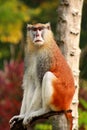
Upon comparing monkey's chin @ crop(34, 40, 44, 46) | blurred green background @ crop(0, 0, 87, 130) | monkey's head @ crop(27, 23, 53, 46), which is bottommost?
blurred green background @ crop(0, 0, 87, 130)

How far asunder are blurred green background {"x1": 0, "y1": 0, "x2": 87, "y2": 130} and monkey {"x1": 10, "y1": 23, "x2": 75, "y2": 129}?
0.84m

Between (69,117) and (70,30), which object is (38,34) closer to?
(70,30)

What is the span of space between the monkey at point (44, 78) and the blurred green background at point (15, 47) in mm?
838

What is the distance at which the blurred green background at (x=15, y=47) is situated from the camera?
378 inches

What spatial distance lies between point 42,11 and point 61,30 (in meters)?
13.9

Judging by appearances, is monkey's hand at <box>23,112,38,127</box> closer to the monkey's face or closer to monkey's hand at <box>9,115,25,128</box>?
monkey's hand at <box>9,115,25,128</box>

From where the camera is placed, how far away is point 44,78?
228 inches

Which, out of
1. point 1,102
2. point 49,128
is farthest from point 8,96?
point 49,128

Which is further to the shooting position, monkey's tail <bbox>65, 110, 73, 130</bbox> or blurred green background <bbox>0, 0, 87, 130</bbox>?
blurred green background <bbox>0, 0, 87, 130</bbox>

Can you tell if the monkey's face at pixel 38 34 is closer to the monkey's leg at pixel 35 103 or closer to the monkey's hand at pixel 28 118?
the monkey's leg at pixel 35 103

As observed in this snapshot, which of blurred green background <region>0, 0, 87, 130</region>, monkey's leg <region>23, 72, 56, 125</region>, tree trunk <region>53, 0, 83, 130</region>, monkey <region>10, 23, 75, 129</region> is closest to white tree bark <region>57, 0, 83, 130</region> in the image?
tree trunk <region>53, 0, 83, 130</region>

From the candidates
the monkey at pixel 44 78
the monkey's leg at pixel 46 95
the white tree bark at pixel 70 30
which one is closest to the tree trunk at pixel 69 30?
Result: the white tree bark at pixel 70 30

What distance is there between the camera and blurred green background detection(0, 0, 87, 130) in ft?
31.5

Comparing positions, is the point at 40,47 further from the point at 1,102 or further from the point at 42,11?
the point at 42,11
